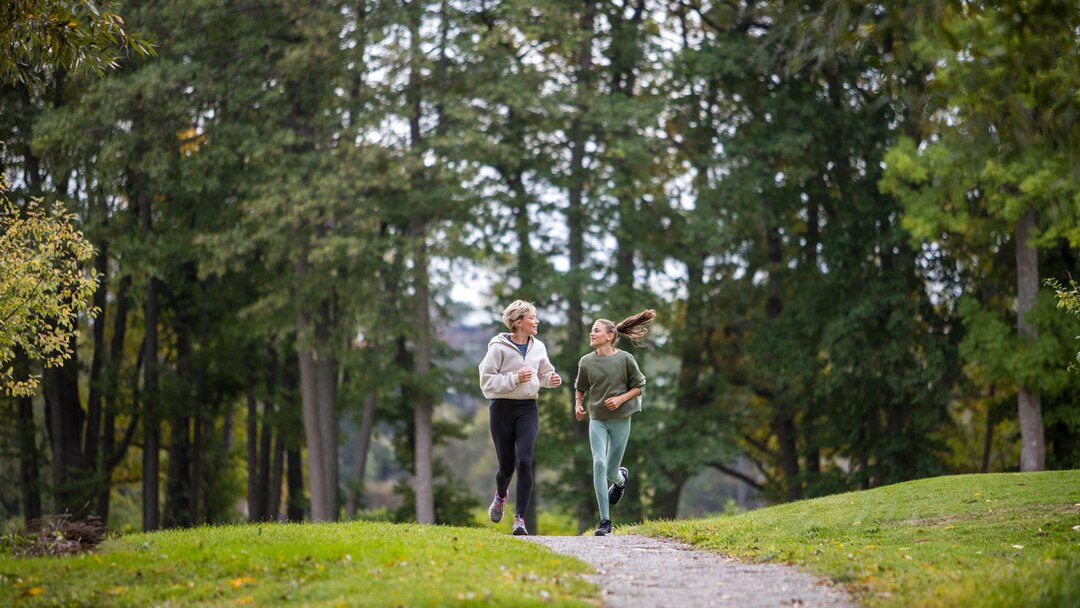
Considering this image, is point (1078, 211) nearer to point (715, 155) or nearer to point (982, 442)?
point (715, 155)

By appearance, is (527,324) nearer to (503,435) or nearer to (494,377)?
(494,377)

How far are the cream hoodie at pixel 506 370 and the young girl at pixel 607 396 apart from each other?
1.81ft

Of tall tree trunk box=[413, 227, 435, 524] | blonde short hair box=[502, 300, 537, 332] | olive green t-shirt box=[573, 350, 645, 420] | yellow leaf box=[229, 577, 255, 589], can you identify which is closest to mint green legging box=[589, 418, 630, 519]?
olive green t-shirt box=[573, 350, 645, 420]

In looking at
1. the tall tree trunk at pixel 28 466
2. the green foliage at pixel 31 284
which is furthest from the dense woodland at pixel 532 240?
the green foliage at pixel 31 284

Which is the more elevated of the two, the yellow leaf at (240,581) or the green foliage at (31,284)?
the green foliage at (31,284)

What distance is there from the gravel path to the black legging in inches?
31.8

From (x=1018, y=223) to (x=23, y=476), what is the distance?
75.1ft

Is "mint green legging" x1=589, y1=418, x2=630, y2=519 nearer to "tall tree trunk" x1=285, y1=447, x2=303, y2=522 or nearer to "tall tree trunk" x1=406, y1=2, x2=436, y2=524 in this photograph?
"tall tree trunk" x1=406, y1=2, x2=436, y2=524

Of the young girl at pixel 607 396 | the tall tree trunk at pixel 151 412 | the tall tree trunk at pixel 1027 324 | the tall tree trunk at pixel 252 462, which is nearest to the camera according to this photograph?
the young girl at pixel 607 396

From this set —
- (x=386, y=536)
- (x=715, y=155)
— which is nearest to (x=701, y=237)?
(x=715, y=155)

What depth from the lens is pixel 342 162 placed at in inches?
1001

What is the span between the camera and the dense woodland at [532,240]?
1010 inches

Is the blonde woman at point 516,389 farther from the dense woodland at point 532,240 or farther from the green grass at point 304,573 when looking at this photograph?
the dense woodland at point 532,240

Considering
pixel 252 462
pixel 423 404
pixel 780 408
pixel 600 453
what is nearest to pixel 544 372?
pixel 600 453
